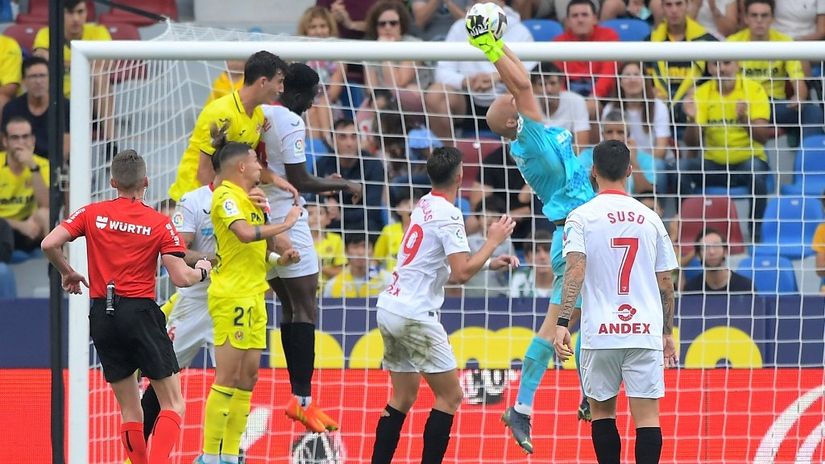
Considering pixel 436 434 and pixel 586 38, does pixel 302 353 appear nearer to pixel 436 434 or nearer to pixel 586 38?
pixel 436 434

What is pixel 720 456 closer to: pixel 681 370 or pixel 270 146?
pixel 681 370

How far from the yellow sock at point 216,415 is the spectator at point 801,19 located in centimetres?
747

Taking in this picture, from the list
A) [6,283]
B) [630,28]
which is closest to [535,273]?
[630,28]

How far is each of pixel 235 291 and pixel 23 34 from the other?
22.4ft

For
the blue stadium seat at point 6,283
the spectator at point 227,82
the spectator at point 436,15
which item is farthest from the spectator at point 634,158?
the blue stadium seat at point 6,283

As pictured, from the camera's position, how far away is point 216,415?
7938mm

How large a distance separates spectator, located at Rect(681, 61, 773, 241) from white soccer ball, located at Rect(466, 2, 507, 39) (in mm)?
3294

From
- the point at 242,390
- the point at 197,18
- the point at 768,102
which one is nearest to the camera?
the point at 242,390

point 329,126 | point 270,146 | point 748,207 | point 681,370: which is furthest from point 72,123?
point 748,207

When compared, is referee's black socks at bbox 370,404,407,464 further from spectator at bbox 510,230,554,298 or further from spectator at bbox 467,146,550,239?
spectator at bbox 467,146,550,239

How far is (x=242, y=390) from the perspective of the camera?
8.02m

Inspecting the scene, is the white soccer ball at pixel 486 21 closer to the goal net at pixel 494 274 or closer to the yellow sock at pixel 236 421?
the goal net at pixel 494 274

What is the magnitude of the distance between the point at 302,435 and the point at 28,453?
76.5 inches

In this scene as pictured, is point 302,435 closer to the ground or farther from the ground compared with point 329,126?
closer to the ground
